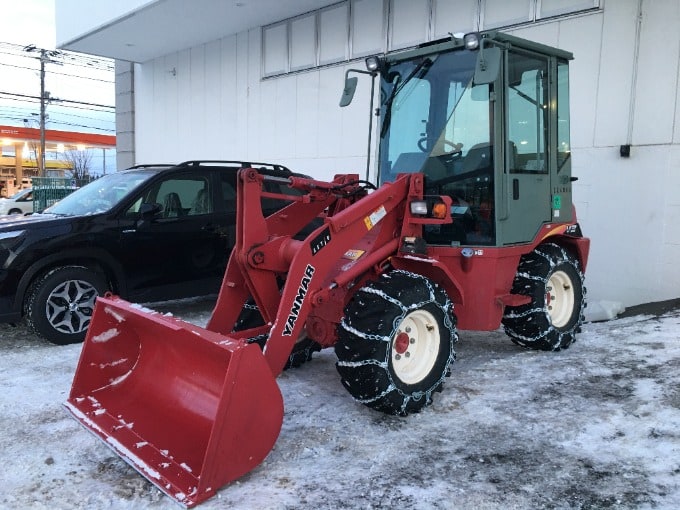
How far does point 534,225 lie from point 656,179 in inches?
120

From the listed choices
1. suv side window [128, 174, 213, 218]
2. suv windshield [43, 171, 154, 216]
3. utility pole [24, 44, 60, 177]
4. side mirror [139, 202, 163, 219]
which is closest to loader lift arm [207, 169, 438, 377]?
side mirror [139, 202, 163, 219]

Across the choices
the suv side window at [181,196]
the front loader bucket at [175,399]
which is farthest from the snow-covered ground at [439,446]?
the suv side window at [181,196]

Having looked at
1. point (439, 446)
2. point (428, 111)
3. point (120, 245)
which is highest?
point (428, 111)

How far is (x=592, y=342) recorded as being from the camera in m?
5.80

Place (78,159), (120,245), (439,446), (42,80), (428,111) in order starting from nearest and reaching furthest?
(439,446) < (428,111) < (120,245) < (42,80) < (78,159)

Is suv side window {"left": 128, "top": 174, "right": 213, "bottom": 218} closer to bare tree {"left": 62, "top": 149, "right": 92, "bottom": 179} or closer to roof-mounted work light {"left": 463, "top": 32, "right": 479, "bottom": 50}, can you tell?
roof-mounted work light {"left": 463, "top": 32, "right": 479, "bottom": 50}

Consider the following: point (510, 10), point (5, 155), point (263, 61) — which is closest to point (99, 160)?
point (5, 155)

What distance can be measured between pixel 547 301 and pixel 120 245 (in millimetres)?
4332

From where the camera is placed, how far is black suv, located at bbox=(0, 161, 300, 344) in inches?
221

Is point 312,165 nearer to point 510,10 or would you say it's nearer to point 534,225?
point 510,10

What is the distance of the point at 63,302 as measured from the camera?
5816mm

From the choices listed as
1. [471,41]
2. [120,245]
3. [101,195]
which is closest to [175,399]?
[120,245]

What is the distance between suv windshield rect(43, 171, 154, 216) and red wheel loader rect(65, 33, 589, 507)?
2.58 meters

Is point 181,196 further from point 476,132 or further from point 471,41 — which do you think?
point 471,41
